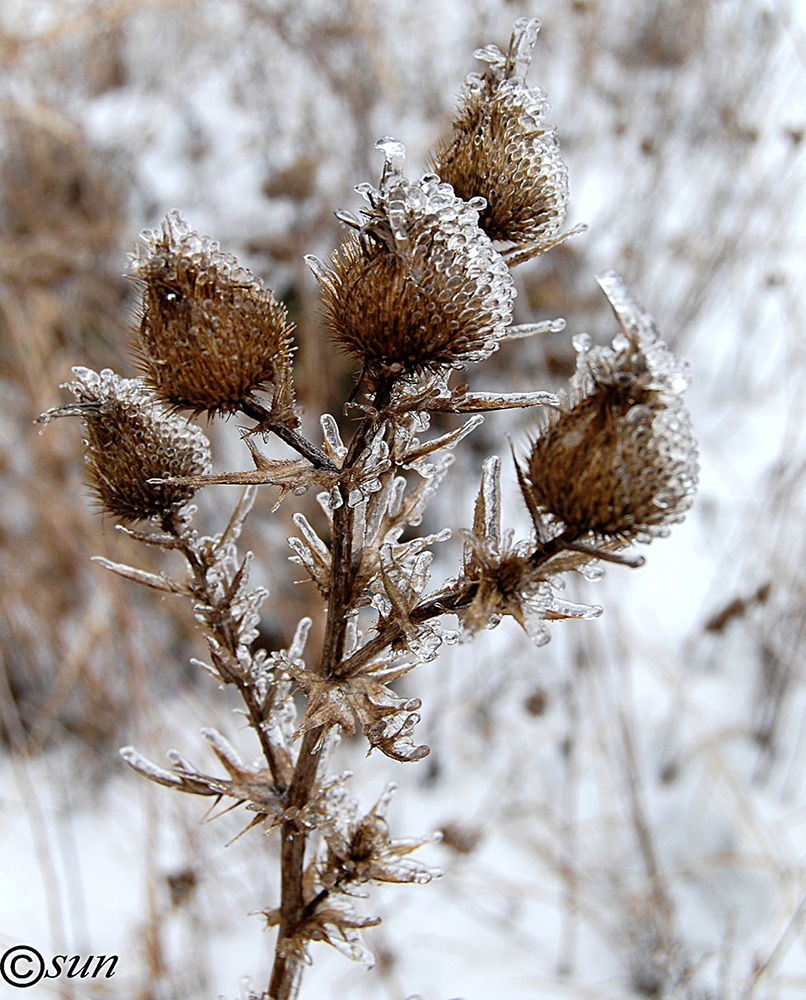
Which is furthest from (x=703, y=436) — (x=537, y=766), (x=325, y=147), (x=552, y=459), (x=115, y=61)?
(x=115, y=61)

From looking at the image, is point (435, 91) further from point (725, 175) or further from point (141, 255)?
point (141, 255)

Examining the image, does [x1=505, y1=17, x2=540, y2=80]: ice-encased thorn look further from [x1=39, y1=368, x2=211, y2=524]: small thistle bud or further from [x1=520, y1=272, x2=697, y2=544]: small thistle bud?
[x1=39, y1=368, x2=211, y2=524]: small thistle bud

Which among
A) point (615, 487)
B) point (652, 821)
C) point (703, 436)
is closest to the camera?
point (615, 487)

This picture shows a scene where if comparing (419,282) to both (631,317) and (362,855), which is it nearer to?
(631,317)

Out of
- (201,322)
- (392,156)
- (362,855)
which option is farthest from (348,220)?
(362,855)

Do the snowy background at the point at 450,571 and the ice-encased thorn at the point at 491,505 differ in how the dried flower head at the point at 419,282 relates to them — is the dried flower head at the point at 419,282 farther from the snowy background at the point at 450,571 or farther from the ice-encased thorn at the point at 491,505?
the snowy background at the point at 450,571

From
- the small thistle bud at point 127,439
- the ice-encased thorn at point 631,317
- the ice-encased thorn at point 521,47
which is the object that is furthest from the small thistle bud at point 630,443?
the small thistle bud at point 127,439

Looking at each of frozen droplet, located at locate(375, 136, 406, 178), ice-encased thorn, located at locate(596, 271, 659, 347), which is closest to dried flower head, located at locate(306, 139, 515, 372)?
frozen droplet, located at locate(375, 136, 406, 178)
